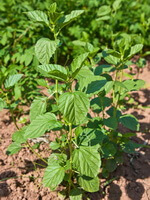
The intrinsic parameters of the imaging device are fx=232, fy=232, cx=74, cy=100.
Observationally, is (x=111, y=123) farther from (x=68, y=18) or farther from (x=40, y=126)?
(x=68, y=18)

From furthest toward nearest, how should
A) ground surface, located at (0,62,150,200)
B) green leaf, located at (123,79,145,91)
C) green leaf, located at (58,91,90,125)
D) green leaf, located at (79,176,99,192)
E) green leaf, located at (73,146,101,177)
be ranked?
ground surface, located at (0,62,150,200) < green leaf, located at (123,79,145,91) < green leaf, located at (79,176,99,192) < green leaf, located at (73,146,101,177) < green leaf, located at (58,91,90,125)

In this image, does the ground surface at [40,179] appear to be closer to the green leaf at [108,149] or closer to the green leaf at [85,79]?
the green leaf at [108,149]

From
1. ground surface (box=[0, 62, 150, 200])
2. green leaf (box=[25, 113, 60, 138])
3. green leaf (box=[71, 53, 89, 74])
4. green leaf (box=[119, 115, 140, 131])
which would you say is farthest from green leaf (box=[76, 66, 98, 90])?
ground surface (box=[0, 62, 150, 200])

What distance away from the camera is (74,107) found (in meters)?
1.15

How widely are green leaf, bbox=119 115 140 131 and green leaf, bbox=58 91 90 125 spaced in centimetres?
66

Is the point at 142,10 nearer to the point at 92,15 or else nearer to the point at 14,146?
the point at 92,15

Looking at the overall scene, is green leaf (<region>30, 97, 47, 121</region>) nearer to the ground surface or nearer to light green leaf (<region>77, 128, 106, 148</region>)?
light green leaf (<region>77, 128, 106, 148</region>)

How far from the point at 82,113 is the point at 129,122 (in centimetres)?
71

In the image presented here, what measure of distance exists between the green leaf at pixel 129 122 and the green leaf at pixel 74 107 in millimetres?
663

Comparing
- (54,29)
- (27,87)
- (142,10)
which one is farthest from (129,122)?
(142,10)

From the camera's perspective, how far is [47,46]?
1.37 m

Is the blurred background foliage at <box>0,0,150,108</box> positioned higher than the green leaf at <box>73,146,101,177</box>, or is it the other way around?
the blurred background foliage at <box>0,0,150,108</box>

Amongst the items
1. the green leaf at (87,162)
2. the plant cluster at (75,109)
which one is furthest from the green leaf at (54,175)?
the green leaf at (87,162)

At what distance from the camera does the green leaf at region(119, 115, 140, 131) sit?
171 cm
